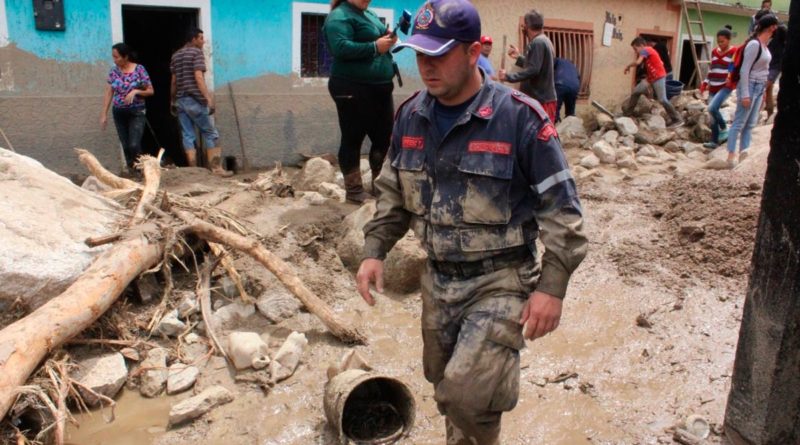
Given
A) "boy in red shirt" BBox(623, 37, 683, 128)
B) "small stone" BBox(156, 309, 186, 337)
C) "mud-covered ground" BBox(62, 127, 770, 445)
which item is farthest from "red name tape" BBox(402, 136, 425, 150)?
"boy in red shirt" BBox(623, 37, 683, 128)

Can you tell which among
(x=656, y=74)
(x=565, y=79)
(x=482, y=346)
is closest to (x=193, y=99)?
(x=565, y=79)

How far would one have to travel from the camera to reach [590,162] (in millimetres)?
8508

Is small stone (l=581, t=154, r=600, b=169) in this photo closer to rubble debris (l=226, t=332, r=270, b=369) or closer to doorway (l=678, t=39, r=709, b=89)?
rubble debris (l=226, t=332, r=270, b=369)

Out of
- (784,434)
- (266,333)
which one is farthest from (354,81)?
(784,434)

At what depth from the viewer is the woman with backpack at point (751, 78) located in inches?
287

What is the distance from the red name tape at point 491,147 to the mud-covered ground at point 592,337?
1.56 metres

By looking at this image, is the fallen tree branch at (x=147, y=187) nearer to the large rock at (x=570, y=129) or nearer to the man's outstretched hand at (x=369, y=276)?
the man's outstretched hand at (x=369, y=276)

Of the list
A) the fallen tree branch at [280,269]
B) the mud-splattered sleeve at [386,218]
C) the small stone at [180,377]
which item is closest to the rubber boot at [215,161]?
the fallen tree branch at [280,269]

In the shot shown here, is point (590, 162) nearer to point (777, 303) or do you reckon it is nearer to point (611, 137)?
point (611, 137)

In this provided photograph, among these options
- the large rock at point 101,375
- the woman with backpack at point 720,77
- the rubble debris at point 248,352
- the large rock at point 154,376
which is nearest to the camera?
the large rock at point 101,375

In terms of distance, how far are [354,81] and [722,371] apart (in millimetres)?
3266

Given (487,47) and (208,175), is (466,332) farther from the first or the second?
(208,175)

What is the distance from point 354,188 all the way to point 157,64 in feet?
18.7

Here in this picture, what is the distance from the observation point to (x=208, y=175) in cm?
728
